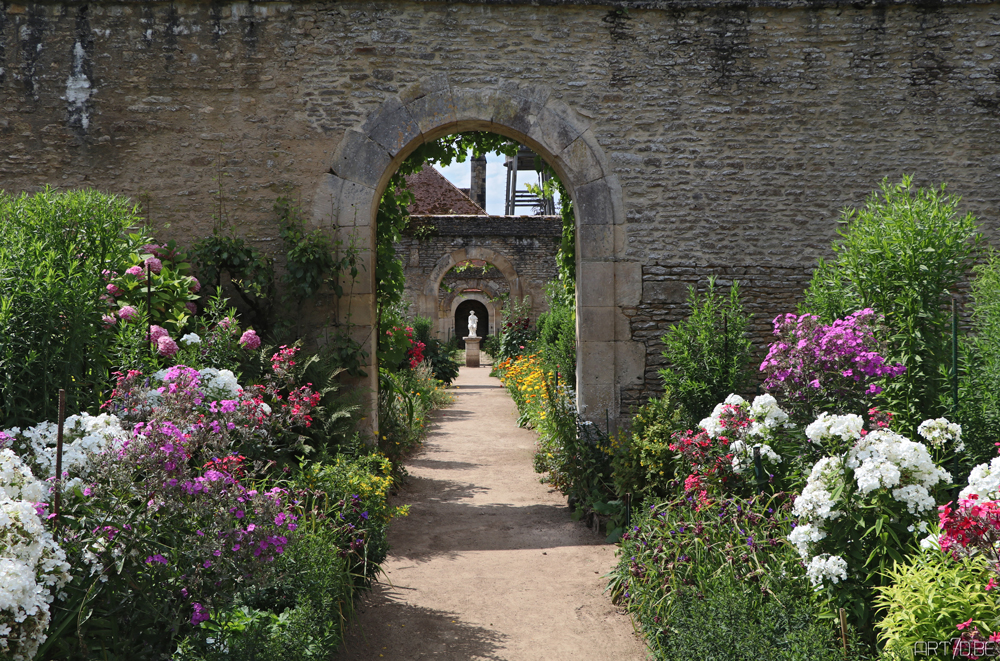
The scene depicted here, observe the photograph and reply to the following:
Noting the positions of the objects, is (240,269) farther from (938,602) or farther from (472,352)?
(472,352)

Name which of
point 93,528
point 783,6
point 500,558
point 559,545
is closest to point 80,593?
point 93,528

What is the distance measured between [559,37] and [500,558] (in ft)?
12.6

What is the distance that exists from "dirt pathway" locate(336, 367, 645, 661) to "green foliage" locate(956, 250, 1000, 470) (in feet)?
6.08

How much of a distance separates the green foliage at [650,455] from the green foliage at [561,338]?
2.92 meters

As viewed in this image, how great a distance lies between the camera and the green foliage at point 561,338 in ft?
26.3

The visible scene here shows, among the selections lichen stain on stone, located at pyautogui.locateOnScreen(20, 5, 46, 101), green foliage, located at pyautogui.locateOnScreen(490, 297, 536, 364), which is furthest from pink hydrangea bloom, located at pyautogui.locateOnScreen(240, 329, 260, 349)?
green foliage, located at pyautogui.locateOnScreen(490, 297, 536, 364)

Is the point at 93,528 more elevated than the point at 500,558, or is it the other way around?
the point at 93,528

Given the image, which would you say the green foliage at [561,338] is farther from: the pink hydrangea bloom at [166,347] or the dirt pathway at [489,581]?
the pink hydrangea bloom at [166,347]

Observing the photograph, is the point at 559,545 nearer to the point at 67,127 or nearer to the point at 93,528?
the point at 93,528

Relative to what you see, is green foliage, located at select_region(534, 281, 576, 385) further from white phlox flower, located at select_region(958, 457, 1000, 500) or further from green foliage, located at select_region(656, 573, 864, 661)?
white phlox flower, located at select_region(958, 457, 1000, 500)

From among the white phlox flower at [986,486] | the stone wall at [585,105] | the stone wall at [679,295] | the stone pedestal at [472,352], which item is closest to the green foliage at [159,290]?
the stone wall at [585,105]

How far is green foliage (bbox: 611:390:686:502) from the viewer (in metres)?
4.59

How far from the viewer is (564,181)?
5.63 metres

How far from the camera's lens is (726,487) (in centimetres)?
371
